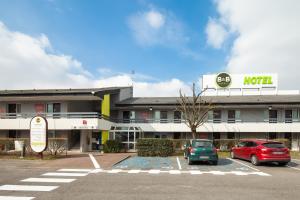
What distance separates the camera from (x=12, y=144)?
28.9 metres

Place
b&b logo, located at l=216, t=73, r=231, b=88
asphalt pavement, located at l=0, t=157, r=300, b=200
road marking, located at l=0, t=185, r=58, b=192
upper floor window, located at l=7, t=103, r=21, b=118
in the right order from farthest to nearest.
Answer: b&b logo, located at l=216, t=73, r=231, b=88, upper floor window, located at l=7, t=103, r=21, b=118, road marking, located at l=0, t=185, r=58, b=192, asphalt pavement, located at l=0, t=157, r=300, b=200

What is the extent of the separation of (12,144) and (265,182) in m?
A: 22.6

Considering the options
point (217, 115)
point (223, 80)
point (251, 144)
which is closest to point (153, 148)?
point (251, 144)

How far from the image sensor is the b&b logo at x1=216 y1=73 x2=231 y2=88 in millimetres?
44969

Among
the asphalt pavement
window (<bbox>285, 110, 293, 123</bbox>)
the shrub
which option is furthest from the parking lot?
window (<bbox>285, 110, 293, 123</bbox>)

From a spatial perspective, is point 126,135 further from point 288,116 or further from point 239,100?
point 288,116

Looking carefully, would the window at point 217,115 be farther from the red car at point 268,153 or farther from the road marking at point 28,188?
the road marking at point 28,188

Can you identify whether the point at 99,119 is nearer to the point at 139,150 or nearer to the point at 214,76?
the point at 139,150

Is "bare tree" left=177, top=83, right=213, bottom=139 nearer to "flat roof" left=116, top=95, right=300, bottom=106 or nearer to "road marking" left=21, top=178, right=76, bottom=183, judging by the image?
"flat roof" left=116, top=95, right=300, bottom=106

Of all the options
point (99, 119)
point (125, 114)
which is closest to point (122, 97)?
point (125, 114)

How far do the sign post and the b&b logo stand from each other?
28333mm

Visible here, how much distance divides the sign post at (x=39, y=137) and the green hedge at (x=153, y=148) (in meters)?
7.82

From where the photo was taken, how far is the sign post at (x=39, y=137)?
21.8m

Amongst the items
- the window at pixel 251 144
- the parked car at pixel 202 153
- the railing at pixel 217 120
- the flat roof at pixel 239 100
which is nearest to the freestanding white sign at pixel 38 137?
the parked car at pixel 202 153
